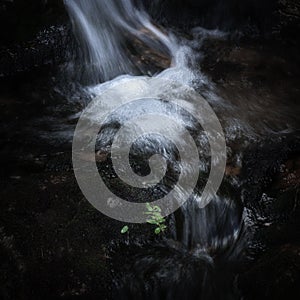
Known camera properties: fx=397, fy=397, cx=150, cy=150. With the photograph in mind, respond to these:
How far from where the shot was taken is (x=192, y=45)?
24.1 ft

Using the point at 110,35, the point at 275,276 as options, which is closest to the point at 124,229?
the point at 275,276

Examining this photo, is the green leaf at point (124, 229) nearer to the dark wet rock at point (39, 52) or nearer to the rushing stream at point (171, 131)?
the rushing stream at point (171, 131)

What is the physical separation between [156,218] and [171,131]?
169 centimetres

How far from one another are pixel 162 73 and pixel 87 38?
143 cm

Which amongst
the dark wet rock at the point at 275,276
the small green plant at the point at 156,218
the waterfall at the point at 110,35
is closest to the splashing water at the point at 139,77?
the waterfall at the point at 110,35

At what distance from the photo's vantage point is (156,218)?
3721mm

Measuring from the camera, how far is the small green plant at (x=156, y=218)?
3693 mm

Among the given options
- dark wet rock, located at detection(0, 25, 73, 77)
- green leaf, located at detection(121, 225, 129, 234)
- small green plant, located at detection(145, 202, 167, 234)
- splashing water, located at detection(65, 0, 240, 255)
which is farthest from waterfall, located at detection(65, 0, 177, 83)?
green leaf, located at detection(121, 225, 129, 234)

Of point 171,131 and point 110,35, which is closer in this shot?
point 171,131

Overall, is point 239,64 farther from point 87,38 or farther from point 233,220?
point 233,220

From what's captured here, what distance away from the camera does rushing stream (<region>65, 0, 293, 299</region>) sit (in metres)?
3.58

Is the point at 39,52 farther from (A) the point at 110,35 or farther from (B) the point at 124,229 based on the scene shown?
(B) the point at 124,229

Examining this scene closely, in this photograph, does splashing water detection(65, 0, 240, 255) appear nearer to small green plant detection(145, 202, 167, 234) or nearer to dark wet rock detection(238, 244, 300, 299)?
small green plant detection(145, 202, 167, 234)

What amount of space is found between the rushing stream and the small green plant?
12cm
